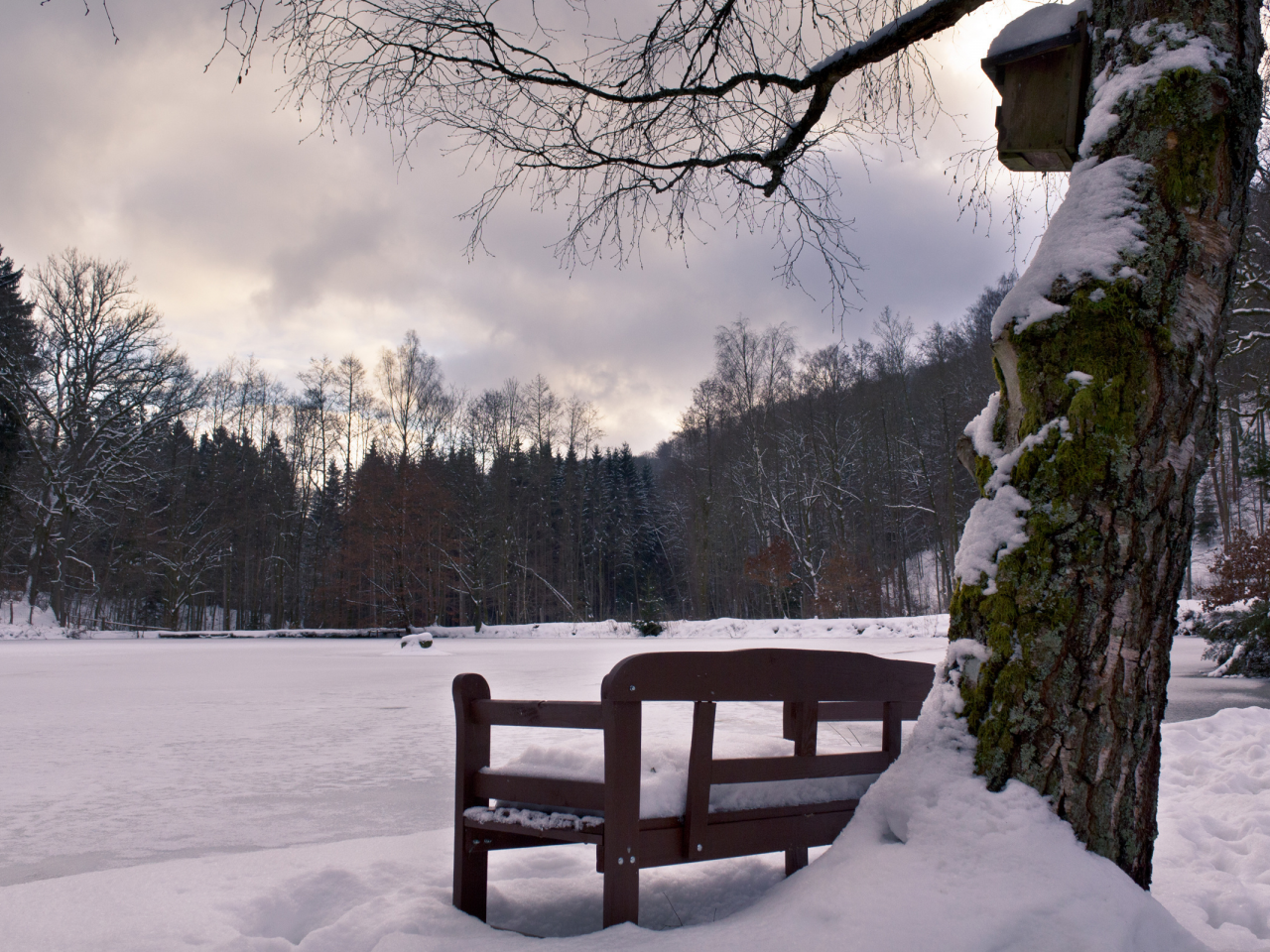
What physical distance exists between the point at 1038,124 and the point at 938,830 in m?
2.07

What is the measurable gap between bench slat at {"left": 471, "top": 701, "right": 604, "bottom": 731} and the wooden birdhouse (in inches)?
84.4

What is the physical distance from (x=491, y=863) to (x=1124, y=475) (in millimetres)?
2585

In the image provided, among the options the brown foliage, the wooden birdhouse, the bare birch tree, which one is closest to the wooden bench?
the wooden birdhouse

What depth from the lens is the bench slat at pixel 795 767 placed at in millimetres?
2086

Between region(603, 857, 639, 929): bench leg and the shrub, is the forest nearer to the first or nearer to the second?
the shrub

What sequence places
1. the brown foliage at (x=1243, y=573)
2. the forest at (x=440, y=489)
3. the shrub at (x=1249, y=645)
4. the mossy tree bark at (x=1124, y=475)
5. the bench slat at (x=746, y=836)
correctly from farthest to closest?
the forest at (x=440, y=489) → the brown foliage at (x=1243, y=573) → the shrub at (x=1249, y=645) → the bench slat at (x=746, y=836) → the mossy tree bark at (x=1124, y=475)

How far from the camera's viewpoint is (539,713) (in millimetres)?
2270

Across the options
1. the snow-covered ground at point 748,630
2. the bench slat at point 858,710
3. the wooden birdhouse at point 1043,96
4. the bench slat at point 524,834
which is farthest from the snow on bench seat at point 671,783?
the snow-covered ground at point 748,630

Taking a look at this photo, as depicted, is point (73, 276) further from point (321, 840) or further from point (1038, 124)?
point (1038, 124)

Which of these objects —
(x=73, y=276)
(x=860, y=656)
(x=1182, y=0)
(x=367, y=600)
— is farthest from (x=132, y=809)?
(x=367, y=600)

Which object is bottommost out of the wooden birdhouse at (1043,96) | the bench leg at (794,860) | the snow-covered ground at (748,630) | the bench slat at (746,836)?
the snow-covered ground at (748,630)

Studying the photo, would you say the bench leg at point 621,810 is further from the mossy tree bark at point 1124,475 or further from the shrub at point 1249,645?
the shrub at point 1249,645

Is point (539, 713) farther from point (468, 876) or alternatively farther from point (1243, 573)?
point (1243, 573)

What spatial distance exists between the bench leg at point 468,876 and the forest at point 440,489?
20777mm
